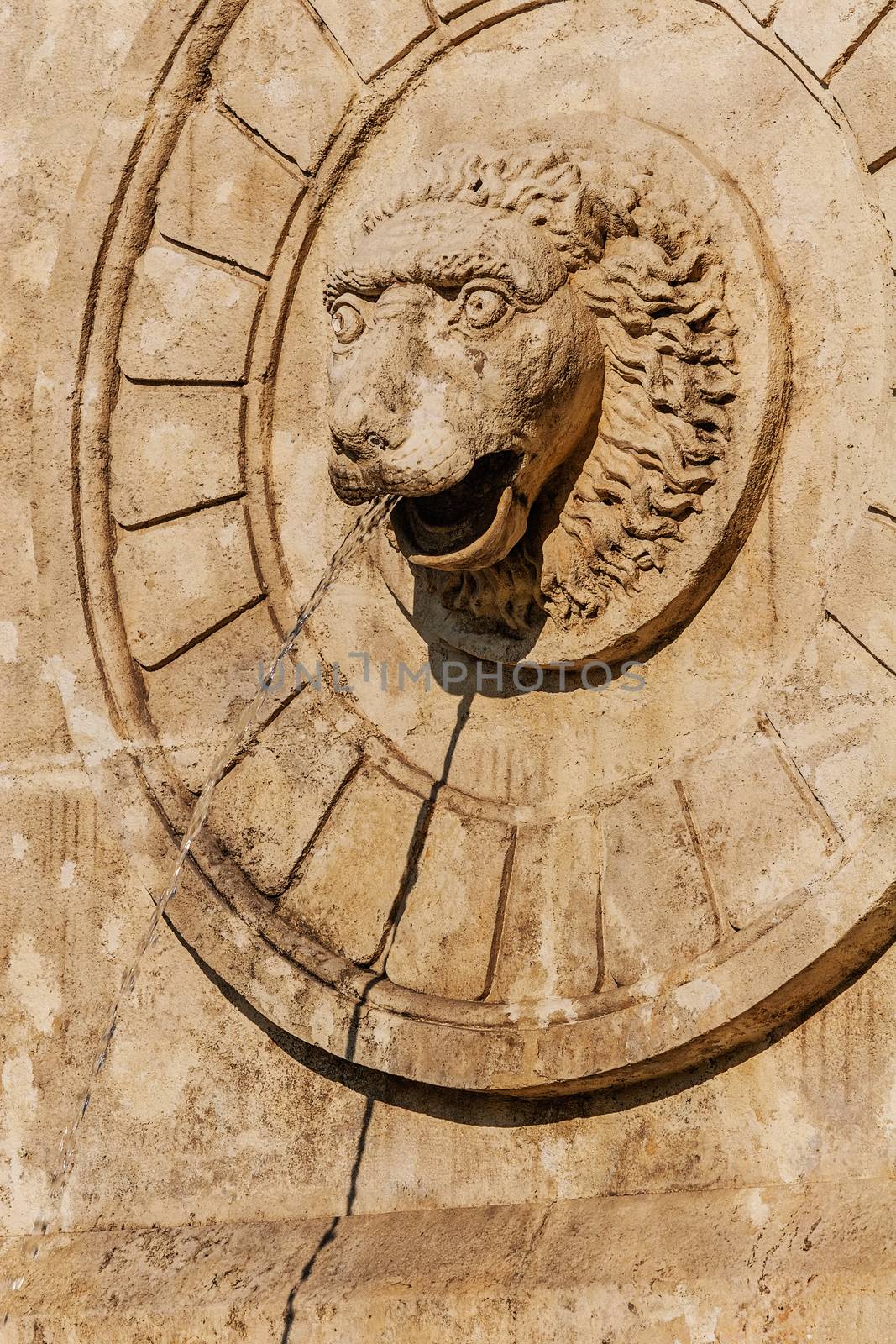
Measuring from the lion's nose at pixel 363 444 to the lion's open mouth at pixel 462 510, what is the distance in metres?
0.15

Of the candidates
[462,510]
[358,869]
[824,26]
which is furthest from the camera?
[358,869]

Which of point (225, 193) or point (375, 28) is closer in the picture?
point (375, 28)

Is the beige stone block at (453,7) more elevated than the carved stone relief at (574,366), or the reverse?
the beige stone block at (453,7)

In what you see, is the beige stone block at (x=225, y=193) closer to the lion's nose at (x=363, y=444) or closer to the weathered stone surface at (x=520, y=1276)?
the lion's nose at (x=363, y=444)

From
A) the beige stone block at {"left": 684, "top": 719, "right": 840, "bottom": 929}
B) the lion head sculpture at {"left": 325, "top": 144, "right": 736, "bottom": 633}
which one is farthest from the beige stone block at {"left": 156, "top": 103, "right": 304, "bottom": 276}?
the beige stone block at {"left": 684, "top": 719, "right": 840, "bottom": 929}

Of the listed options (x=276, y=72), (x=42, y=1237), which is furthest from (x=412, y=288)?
(x=42, y=1237)

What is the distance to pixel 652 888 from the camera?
11.6 ft

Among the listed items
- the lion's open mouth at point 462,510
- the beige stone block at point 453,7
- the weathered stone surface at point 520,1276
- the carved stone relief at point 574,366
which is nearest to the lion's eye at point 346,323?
the carved stone relief at point 574,366

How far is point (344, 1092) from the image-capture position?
12.6 ft

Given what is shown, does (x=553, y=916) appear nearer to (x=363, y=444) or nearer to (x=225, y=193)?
(x=363, y=444)

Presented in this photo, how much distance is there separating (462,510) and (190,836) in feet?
2.80

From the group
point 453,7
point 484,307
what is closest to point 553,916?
point 484,307

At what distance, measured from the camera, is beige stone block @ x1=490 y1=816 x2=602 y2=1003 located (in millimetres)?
3590

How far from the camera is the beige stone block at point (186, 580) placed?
159 inches
